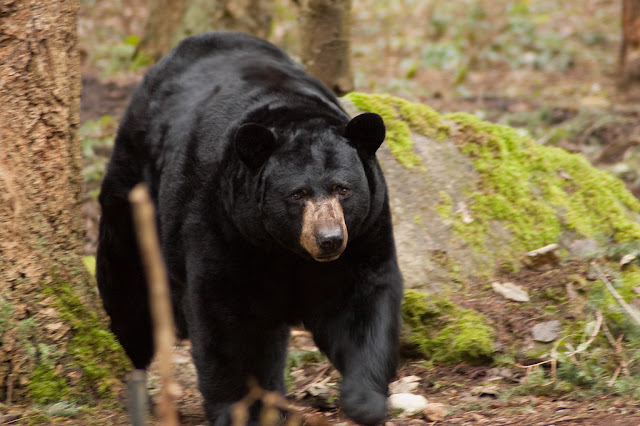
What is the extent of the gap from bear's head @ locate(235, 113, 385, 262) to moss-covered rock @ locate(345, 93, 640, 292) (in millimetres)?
1547

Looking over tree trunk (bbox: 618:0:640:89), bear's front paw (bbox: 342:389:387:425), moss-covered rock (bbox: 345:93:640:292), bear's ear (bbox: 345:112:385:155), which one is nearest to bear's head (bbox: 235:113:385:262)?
bear's ear (bbox: 345:112:385:155)

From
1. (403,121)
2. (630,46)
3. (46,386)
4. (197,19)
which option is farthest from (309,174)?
(630,46)

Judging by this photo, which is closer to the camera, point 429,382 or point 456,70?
point 429,382

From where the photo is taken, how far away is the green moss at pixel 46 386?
4211 millimetres

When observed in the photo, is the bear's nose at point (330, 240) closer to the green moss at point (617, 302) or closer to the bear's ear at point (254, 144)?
the bear's ear at point (254, 144)

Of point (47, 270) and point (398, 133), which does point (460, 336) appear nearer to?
point (398, 133)

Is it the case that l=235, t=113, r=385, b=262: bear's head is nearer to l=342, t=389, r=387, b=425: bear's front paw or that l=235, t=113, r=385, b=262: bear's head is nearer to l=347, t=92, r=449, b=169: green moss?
l=342, t=389, r=387, b=425: bear's front paw

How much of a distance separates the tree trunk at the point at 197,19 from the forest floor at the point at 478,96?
1.98 feet

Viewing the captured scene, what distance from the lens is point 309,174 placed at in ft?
13.1

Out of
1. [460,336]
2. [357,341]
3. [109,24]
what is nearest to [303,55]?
[460,336]

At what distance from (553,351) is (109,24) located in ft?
46.0

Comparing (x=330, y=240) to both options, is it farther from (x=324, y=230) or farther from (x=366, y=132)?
(x=366, y=132)

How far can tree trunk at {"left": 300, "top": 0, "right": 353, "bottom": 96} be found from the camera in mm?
7480

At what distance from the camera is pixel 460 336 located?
5.02 m
